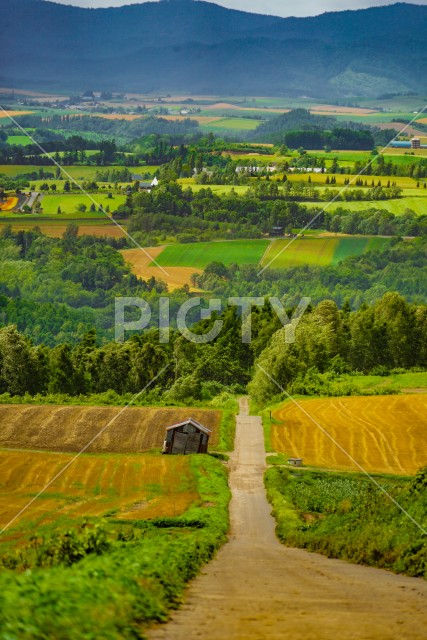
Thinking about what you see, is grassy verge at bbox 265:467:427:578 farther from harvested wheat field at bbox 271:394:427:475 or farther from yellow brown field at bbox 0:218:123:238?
yellow brown field at bbox 0:218:123:238

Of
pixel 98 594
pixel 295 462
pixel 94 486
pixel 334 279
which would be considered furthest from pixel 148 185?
pixel 98 594

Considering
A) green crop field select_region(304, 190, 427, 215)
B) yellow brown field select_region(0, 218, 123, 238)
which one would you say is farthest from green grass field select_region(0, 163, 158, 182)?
green crop field select_region(304, 190, 427, 215)

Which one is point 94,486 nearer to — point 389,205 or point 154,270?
point 154,270

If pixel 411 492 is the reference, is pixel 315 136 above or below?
above

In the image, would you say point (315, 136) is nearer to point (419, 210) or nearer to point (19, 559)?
point (419, 210)

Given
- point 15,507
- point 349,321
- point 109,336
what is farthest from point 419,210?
point 15,507

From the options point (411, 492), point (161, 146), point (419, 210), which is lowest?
point (411, 492)

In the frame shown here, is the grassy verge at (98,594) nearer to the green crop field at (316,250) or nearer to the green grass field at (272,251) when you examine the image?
the green crop field at (316,250)
